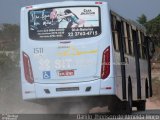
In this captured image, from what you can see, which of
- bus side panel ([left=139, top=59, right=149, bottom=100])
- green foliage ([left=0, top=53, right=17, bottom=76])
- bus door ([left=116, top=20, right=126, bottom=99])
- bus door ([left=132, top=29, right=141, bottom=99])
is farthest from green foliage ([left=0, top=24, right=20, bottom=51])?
bus door ([left=116, top=20, right=126, bottom=99])

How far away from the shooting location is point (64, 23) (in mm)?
16359

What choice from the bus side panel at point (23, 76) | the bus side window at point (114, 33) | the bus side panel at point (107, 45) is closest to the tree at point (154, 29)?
the bus side window at point (114, 33)

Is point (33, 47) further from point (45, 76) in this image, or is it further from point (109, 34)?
point (109, 34)

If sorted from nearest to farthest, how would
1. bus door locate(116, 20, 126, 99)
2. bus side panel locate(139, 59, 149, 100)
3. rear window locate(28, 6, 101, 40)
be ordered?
1. rear window locate(28, 6, 101, 40)
2. bus door locate(116, 20, 126, 99)
3. bus side panel locate(139, 59, 149, 100)

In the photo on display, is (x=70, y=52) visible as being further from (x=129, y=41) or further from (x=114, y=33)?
(x=129, y=41)

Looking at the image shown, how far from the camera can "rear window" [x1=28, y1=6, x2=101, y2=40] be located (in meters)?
16.2

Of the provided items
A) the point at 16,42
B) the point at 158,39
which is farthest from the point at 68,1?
the point at 158,39

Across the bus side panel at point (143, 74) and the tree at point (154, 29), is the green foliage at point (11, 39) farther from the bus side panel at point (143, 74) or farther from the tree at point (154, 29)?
the tree at point (154, 29)

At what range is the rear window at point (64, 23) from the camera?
16.2 meters

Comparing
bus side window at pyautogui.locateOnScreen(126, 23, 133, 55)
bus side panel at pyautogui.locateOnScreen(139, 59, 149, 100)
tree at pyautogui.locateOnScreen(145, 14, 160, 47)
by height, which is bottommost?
bus side panel at pyautogui.locateOnScreen(139, 59, 149, 100)

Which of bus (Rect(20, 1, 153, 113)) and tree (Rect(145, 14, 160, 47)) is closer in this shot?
bus (Rect(20, 1, 153, 113))

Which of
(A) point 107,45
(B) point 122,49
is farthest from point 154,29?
(A) point 107,45

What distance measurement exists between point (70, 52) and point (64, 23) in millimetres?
Answer: 834

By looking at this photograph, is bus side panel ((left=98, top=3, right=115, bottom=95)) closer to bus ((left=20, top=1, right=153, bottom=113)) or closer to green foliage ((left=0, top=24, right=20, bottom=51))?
bus ((left=20, top=1, right=153, bottom=113))
